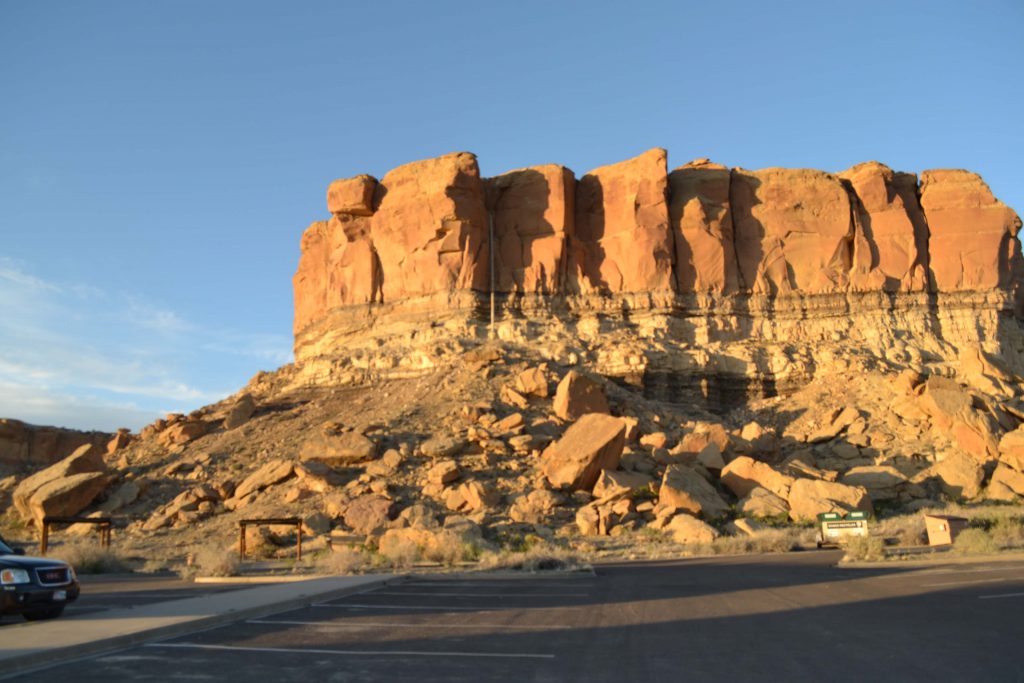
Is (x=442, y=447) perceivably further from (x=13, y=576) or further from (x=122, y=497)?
(x=13, y=576)

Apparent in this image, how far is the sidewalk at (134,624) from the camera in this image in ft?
27.4

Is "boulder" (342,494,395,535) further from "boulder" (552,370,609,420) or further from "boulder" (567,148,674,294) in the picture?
"boulder" (567,148,674,294)

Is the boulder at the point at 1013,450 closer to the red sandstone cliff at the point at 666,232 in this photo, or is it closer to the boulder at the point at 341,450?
the red sandstone cliff at the point at 666,232

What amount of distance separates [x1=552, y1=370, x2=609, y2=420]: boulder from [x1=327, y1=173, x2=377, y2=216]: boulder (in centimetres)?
2739

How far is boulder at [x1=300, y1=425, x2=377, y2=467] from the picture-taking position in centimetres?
3422

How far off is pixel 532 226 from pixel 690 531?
33833mm

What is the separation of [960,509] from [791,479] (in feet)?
21.2

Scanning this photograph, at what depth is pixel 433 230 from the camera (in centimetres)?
5569

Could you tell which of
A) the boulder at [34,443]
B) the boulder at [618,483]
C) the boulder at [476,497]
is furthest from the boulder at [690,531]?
the boulder at [34,443]

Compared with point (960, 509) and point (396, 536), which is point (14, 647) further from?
point (960, 509)

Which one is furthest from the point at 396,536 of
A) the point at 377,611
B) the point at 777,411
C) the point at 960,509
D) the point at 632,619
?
the point at 777,411

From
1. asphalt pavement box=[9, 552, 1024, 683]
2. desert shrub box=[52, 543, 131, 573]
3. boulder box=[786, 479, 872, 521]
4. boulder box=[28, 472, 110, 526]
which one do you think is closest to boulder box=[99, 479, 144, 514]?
boulder box=[28, 472, 110, 526]

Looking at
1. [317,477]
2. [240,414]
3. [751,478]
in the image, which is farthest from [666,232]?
[317,477]

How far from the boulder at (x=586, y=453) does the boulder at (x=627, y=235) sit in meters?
25.5
